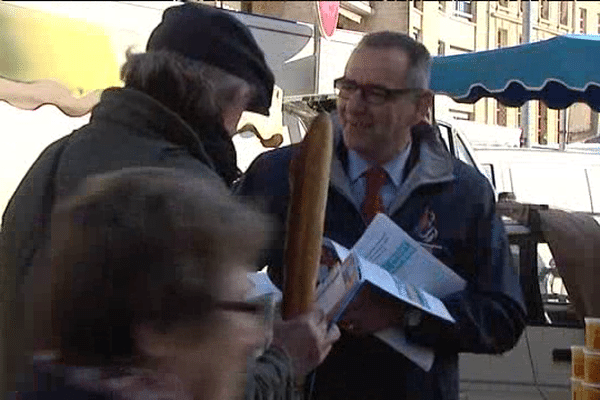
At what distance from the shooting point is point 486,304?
2.14 metres

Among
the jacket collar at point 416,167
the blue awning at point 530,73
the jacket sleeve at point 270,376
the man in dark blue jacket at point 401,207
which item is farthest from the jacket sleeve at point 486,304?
the blue awning at point 530,73

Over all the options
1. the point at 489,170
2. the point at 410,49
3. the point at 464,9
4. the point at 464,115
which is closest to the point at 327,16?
the point at 464,9

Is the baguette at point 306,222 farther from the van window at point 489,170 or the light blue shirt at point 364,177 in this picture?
the van window at point 489,170

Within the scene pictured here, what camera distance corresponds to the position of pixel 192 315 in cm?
114

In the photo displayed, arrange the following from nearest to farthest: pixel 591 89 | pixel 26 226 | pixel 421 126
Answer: pixel 26 226 < pixel 421 126 < pixel 591 89

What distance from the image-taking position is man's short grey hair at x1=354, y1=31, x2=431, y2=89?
7.29 ft

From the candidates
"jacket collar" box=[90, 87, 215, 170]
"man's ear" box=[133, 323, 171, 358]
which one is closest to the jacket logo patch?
"jacket collar" box=[90, 87, 215, 170]

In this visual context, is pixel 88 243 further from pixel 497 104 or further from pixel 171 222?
pixel 497 104

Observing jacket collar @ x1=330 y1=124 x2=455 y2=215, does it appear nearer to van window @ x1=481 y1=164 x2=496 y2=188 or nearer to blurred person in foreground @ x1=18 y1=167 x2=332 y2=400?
blurred person in foreground @ x1=18 y1=167 x2=332 y2=400

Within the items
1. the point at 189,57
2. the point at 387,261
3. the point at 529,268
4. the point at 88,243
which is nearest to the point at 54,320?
the point at 88,243

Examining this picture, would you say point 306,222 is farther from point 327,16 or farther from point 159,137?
point 327,16

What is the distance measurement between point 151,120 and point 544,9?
5.54 meters

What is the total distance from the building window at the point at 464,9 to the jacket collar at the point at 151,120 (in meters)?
8.47

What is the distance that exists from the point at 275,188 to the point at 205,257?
102cm
